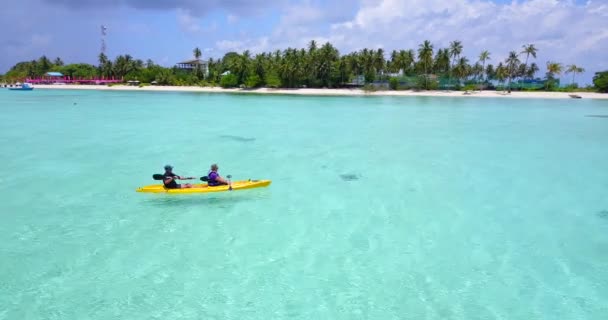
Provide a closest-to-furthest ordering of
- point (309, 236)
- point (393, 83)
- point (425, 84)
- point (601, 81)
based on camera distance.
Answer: point (309, 236)
point (601, 81)
point (425, 84)
point (393, 83)

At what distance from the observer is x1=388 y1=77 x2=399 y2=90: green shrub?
105438 mm

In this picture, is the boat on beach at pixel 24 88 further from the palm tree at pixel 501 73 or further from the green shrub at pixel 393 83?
the palm tree at pixel 501 73

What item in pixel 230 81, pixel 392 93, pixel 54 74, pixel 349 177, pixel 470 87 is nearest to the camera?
pixel 349 177

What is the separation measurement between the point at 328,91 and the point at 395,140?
70.7 metres

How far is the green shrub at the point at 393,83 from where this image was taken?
105m

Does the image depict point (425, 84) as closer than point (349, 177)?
No

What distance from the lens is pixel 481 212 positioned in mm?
15547

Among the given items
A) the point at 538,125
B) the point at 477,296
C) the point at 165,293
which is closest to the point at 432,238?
the point at 477,296

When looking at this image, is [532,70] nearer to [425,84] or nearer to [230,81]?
[425,84]

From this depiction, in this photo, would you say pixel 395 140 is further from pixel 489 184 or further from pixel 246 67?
pixel 246 67

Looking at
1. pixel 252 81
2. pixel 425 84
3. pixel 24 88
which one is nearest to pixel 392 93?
pixel 425 84

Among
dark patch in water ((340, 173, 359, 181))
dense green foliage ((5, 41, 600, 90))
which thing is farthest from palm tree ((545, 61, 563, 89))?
dark patch in water ((340, 173, 359, 181))

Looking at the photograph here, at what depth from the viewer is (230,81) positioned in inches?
4338

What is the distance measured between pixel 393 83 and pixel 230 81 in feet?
131
